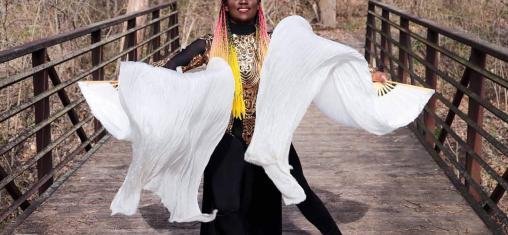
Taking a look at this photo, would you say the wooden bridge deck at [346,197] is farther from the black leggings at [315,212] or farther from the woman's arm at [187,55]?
the woman's arm at [187,55]

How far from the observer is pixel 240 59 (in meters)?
2.98

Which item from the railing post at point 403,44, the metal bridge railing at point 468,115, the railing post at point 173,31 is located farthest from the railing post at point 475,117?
the railing post at point 173,31

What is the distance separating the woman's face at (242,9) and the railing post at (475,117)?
7.59 ft

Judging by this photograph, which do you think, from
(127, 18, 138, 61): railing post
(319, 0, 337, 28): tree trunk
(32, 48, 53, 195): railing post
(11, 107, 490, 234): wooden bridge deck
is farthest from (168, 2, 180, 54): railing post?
(319, 0, 337, 28): tree trunk

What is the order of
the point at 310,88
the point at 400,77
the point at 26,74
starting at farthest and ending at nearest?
the point at 400,77, the point at 26,74, the point at 310,88

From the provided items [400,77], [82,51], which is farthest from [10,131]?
[400,77]

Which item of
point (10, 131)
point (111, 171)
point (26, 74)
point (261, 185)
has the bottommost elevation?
point (10, 131)

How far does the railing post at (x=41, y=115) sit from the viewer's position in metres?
4.81

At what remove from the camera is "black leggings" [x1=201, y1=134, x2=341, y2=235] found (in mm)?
2992

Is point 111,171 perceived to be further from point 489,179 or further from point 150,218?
point 489,179

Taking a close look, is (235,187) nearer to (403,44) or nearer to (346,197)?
(346,197)

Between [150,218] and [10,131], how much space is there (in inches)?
182

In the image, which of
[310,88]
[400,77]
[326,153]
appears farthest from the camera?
[400,77]

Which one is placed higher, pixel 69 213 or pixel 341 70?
pixel 341 70
